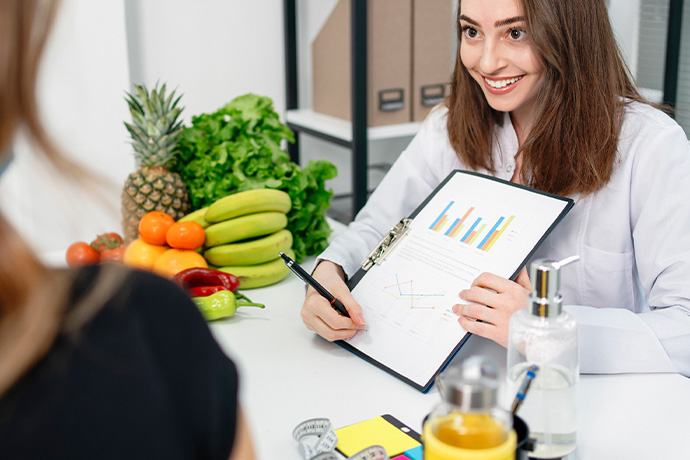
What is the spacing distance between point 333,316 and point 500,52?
0.58m

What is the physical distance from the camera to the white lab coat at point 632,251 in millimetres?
1066

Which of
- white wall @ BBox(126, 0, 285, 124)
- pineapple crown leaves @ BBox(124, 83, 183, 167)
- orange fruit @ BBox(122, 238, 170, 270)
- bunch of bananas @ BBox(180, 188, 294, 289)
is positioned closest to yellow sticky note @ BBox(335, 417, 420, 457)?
bunch of bananas @ BBox(180, 188, 294, 289)

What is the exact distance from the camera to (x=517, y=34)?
4.18 ft

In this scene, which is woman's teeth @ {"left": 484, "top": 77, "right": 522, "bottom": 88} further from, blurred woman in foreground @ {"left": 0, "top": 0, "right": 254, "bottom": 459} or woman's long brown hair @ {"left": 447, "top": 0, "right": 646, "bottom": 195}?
blurred woman in foreground @ {"left": 0, "top": 0, "right": 254, "bottom": 459}

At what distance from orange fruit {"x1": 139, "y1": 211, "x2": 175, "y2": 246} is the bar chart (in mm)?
586

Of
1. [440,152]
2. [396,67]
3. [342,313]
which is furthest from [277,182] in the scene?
[396,67]

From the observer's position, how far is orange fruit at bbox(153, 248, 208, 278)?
1423mm

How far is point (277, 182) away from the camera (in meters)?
1.59

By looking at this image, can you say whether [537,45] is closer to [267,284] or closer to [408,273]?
[408,273]

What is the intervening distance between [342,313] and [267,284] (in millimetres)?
358

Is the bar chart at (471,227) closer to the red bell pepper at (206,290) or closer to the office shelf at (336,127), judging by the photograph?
the red bell pepper at (206,290)

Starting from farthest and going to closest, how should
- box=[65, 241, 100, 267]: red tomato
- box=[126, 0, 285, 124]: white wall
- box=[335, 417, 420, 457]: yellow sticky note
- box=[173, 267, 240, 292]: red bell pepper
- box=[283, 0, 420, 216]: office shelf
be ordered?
box=[126, 0, 285, 124]: white wall
box=[283, 0, 420, 216]: office shelf
box=[65, 241, 100, 267]: red tomato
box=[173, 267, 240, 292]: red bell pepper
box=[335, 417, 420, 457]: yellow sticky note

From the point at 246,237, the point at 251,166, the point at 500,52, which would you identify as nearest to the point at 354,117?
the point at 251,166

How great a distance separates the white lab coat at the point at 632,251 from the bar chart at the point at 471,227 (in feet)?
0.53
